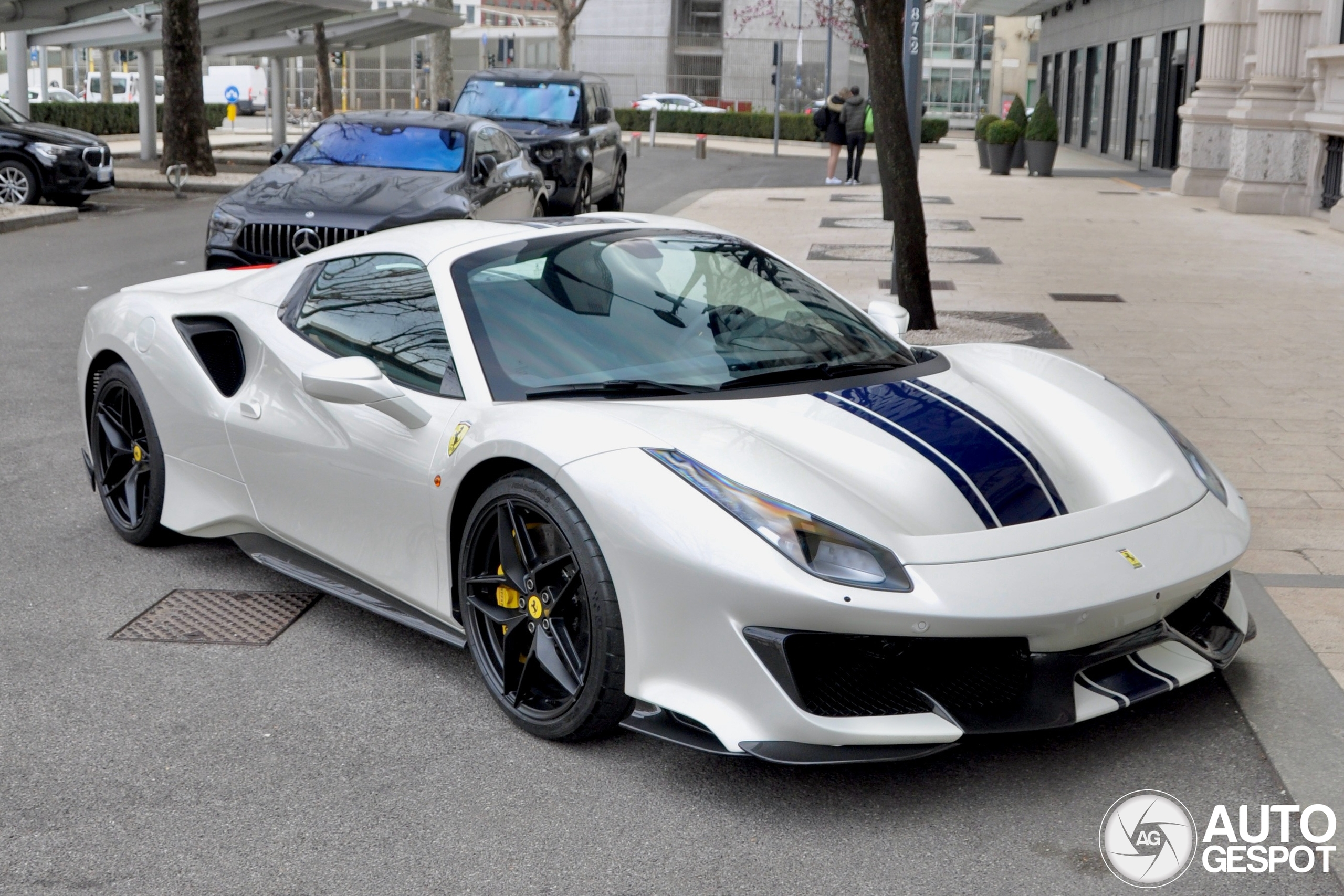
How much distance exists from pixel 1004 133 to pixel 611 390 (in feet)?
91.6

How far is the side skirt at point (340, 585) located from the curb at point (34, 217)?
13.8m

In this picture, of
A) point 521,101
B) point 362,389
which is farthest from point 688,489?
point 521,101

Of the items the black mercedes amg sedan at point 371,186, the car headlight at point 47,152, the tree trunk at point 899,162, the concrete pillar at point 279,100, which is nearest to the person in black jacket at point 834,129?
→ the concrete pillar at point 279,100

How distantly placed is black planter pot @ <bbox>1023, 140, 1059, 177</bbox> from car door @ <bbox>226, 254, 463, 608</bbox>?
26585 millimetres

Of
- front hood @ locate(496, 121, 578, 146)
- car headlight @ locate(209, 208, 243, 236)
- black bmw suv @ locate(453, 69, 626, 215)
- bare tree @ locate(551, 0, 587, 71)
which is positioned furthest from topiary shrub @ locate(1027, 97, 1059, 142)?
bare tree @ locate(551, 0, 587, 71)

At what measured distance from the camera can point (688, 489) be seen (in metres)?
3.45

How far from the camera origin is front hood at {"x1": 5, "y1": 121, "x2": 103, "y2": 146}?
19.2m

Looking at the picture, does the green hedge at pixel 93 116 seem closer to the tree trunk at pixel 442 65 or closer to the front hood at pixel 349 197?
the tree trunk at pixel 442 65

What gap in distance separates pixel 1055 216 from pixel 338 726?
18124 millimetres

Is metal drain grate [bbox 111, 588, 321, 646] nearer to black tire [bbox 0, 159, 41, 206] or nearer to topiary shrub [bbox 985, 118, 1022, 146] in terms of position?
black tire [bbox 0, 159, 41, 206]

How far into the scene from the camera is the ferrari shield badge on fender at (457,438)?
396cm

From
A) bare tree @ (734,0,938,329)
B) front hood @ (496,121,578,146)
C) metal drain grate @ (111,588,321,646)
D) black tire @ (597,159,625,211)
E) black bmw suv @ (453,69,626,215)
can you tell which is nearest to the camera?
metal drain grate @ (111,588,321,646)

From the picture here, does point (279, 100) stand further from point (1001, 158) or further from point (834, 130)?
point (1001, 158)

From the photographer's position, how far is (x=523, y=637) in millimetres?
3840
